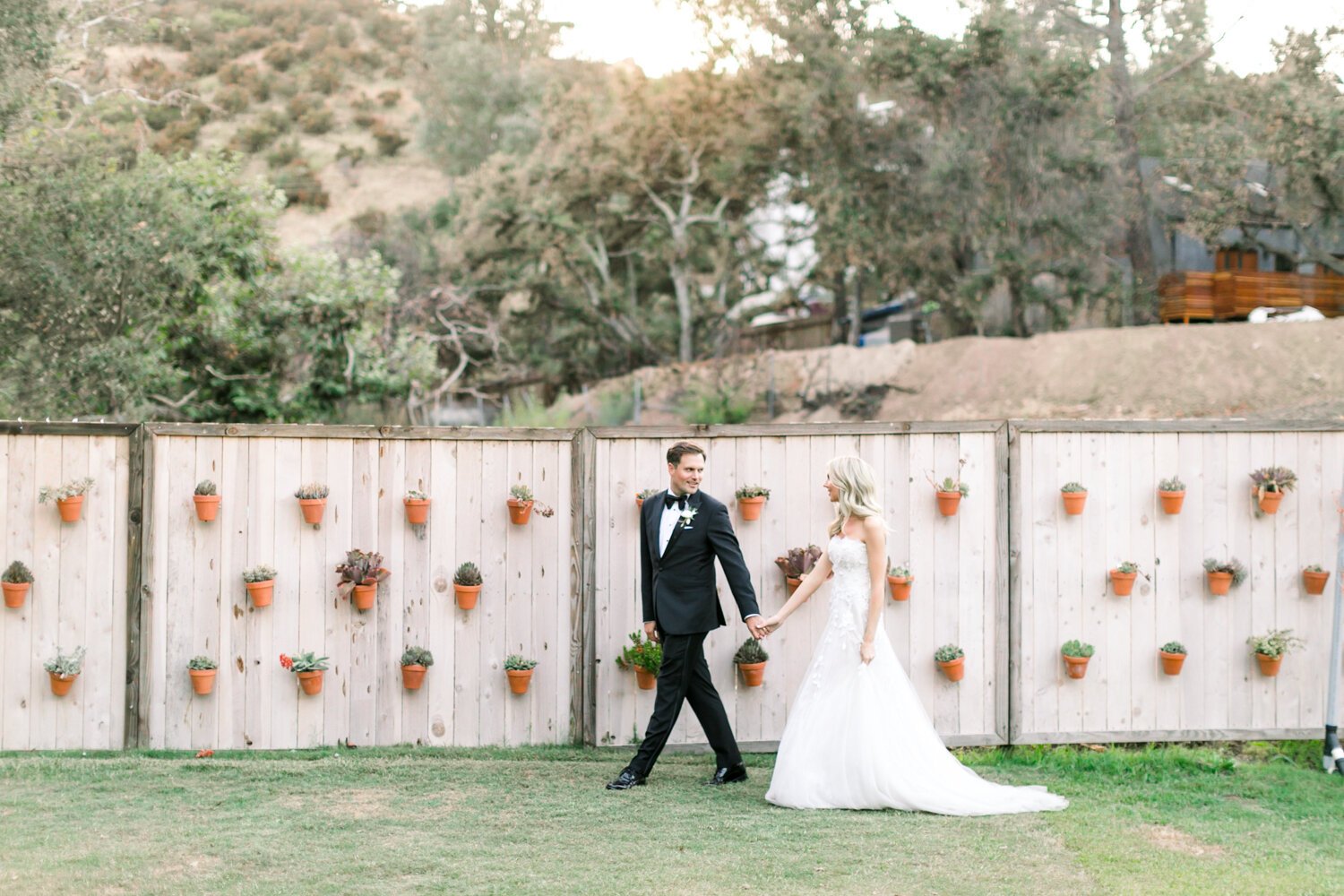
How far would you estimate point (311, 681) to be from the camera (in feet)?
22.1

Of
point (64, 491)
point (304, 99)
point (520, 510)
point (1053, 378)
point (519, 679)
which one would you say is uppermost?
point (304, 99)

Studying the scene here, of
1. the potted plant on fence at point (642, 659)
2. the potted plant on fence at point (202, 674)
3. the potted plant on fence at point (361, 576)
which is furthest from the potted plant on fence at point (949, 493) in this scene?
the potted plant on fence at point (202, 674)

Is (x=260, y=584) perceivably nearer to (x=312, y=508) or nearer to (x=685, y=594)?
(x=312, y=508)

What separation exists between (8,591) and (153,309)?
8.43 metres

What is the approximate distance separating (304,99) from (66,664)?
52438 millimetres

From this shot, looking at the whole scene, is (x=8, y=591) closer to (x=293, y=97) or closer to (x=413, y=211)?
(x=413, y=211)

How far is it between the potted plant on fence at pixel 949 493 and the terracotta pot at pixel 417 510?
9.84ft

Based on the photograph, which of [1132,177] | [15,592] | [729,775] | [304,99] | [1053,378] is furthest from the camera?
[304,99]

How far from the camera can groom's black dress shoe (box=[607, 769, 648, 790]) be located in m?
5.99

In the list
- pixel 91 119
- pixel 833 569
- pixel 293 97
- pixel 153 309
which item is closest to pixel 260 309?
pixel 153 309

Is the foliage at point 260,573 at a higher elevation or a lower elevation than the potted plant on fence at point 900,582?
higher

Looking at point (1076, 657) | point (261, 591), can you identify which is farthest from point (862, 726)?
point (261, 591)

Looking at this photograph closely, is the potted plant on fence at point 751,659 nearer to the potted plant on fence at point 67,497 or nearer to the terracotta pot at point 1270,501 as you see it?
the terracotta pot at point 1270,501

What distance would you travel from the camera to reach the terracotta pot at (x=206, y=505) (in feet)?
22.1
